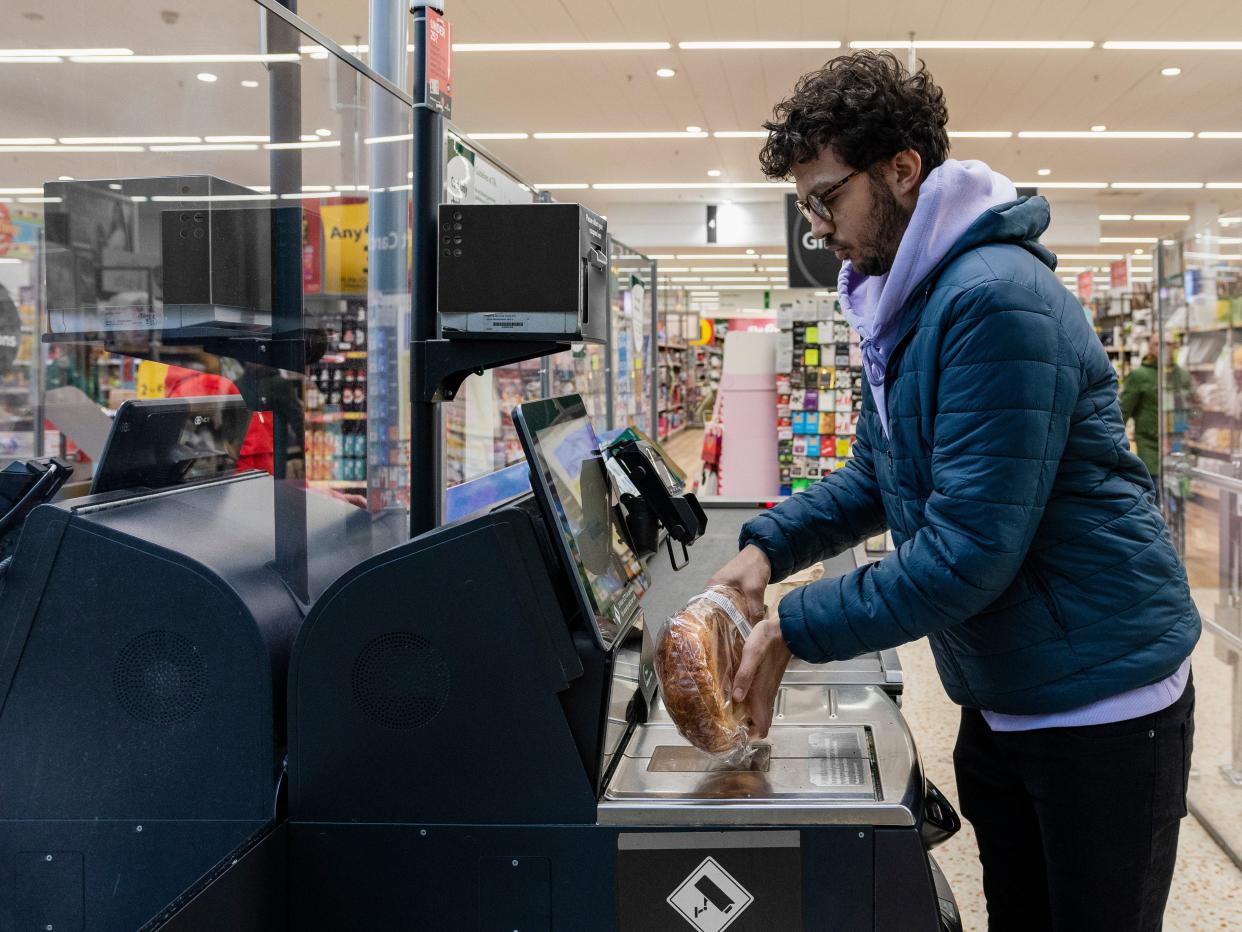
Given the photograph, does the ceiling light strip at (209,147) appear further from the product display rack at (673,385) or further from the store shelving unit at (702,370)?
the store shelving unit at (702,370)

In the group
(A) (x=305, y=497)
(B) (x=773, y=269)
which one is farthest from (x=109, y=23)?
(B) (x=773, y=269)

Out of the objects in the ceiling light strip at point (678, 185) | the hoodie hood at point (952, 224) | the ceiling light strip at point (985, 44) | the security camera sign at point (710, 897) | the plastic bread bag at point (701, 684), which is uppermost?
the ceiling light strip at point (678, 185)

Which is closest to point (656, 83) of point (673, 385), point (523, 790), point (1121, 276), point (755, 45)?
point (755, 45)

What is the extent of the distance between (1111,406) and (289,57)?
56.4 inches

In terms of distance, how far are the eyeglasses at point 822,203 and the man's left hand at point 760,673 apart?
532 mm

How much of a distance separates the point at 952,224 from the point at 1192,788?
3347 millimetres

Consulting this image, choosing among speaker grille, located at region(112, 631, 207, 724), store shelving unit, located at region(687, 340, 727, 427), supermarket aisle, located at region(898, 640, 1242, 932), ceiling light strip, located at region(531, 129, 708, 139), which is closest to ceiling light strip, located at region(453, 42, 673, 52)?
ceiling light strip, located at region(531, 129, 708, 139)

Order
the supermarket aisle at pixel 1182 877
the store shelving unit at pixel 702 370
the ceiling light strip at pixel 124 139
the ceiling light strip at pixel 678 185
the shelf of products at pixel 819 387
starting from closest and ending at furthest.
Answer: the ceiling light strip at pixel 124 139, the supermarket aisle at pixel 1182 877, the shelf of products at pixel 819 387, the ceiling light strip at pixel 678 185, the store shelving unit at pixel 702 370

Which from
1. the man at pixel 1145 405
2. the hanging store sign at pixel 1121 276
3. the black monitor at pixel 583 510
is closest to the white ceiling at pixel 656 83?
the black monitor at pixel 583 510

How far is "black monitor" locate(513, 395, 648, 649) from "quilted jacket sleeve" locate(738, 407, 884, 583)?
216mm

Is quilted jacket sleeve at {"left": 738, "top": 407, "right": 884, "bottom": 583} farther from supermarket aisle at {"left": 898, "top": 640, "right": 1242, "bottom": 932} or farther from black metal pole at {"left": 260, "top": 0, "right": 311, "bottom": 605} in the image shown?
supermarket aisle at {"left": 898, "top": 640, "right": 1242, "bottom": 932}

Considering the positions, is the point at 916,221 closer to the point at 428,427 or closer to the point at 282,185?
the point at 428,427

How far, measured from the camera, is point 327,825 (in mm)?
1345

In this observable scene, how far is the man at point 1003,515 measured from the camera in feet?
3.99
